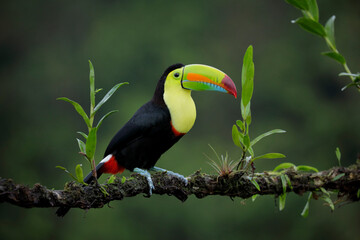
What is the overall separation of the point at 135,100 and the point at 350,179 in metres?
5.55

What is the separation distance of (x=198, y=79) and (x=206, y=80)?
0.13 feet

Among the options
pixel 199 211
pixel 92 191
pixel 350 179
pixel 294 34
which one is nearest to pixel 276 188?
pixel 350 179

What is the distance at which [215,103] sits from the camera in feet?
24.0

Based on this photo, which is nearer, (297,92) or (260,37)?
(297,92)

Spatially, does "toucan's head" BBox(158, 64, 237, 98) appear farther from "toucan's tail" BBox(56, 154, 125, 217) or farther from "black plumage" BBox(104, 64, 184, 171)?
"toucan's tail" BBox(56, 154, 125, 217)

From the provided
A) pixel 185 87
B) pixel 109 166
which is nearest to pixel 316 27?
pixel 185 87

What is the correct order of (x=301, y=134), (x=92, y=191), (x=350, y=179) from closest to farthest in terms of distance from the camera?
1. (x=92, y=191)
2. (x=350, y=179)
3. (x=301, y=134)

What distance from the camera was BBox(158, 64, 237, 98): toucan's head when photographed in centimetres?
197

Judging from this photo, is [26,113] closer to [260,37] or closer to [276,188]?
[260,37]

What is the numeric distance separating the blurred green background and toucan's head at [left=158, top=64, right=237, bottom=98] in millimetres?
4344

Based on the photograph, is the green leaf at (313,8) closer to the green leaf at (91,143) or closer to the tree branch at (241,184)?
the tree branch at (241,184)

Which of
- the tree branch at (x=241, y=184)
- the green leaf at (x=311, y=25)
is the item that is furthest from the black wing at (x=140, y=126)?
the green leaf at (x=311, y=25)

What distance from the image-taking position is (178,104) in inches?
78.7

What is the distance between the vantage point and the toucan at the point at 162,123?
1982 mm
